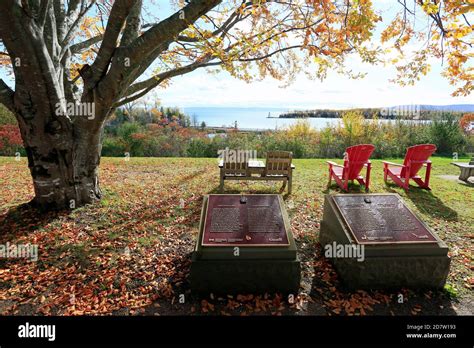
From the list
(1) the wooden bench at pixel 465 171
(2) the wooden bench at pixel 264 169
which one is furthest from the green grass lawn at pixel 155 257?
(1) the wooden bench at pixel 465 171

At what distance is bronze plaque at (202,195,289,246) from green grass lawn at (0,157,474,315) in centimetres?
71

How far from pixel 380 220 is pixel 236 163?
4087 millimetres

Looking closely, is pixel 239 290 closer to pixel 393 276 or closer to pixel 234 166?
pixel 393 276

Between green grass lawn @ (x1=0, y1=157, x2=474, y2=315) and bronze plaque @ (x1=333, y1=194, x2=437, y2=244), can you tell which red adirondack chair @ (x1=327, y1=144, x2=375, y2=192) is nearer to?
green grass lawn @ (x1=0, y1=157, x2=474, y2=315)

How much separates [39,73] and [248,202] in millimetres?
4392

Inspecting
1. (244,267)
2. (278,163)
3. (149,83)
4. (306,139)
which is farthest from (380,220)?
(306,139)

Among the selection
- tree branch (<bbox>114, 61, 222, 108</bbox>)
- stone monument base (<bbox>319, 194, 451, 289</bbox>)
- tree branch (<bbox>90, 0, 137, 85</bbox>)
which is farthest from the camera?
tree branch (<bbox>114, 61, 222, 108</bbox>)

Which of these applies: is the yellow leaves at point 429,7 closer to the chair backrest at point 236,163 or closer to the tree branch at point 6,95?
the chair backrest at point 236,163

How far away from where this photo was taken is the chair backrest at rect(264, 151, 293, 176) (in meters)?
7.01

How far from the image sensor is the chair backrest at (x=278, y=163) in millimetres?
7012

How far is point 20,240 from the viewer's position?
4.41 metres

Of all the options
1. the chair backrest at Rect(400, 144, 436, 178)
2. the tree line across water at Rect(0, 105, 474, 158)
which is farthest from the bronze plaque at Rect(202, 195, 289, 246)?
the tree line across water at Rect(0, 105, 474, 158)

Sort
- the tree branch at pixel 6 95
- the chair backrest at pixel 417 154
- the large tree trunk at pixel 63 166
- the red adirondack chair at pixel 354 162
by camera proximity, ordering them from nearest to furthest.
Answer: the tree branch at pixel 6 95, the large tree trunk at pixel 63 166, the red adirondack chair at pixel 354 162, the chair backrest at pixel 417 154

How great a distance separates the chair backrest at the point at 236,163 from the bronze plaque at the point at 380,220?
11.0ft
